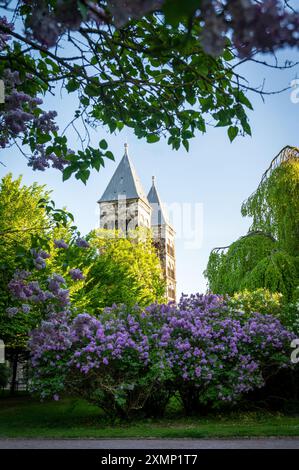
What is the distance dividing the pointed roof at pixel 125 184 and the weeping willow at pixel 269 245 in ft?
199

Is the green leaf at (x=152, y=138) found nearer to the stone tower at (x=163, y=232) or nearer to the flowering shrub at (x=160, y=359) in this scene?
the flowering shrub at (x=160, y=359)

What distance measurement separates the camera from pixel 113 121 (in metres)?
5.62

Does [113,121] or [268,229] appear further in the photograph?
[268,229]

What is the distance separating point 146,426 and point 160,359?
1544 millimetres

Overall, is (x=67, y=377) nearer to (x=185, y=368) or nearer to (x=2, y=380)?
(x=185, y=368)

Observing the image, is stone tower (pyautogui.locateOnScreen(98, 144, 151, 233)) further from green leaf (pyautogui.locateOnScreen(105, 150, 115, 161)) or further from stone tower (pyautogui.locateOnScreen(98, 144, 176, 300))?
green leaf (pyautogui.locateOnScreen(105, 150, 115, 161))

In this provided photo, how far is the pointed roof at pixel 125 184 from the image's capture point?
8256cm

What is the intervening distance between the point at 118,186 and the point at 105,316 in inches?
2834

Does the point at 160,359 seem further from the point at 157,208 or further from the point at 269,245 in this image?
the point at 157,208

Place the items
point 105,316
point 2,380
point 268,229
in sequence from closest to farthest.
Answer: point 105,316
point 268,229
point 2,380

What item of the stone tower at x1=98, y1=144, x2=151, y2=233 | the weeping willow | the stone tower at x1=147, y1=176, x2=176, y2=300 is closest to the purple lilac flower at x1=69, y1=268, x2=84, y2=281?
the weeping willow

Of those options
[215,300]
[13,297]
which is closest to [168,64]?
[13,297]

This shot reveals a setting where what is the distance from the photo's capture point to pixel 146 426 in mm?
11875

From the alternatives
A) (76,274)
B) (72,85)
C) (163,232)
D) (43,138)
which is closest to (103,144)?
(72,85)
